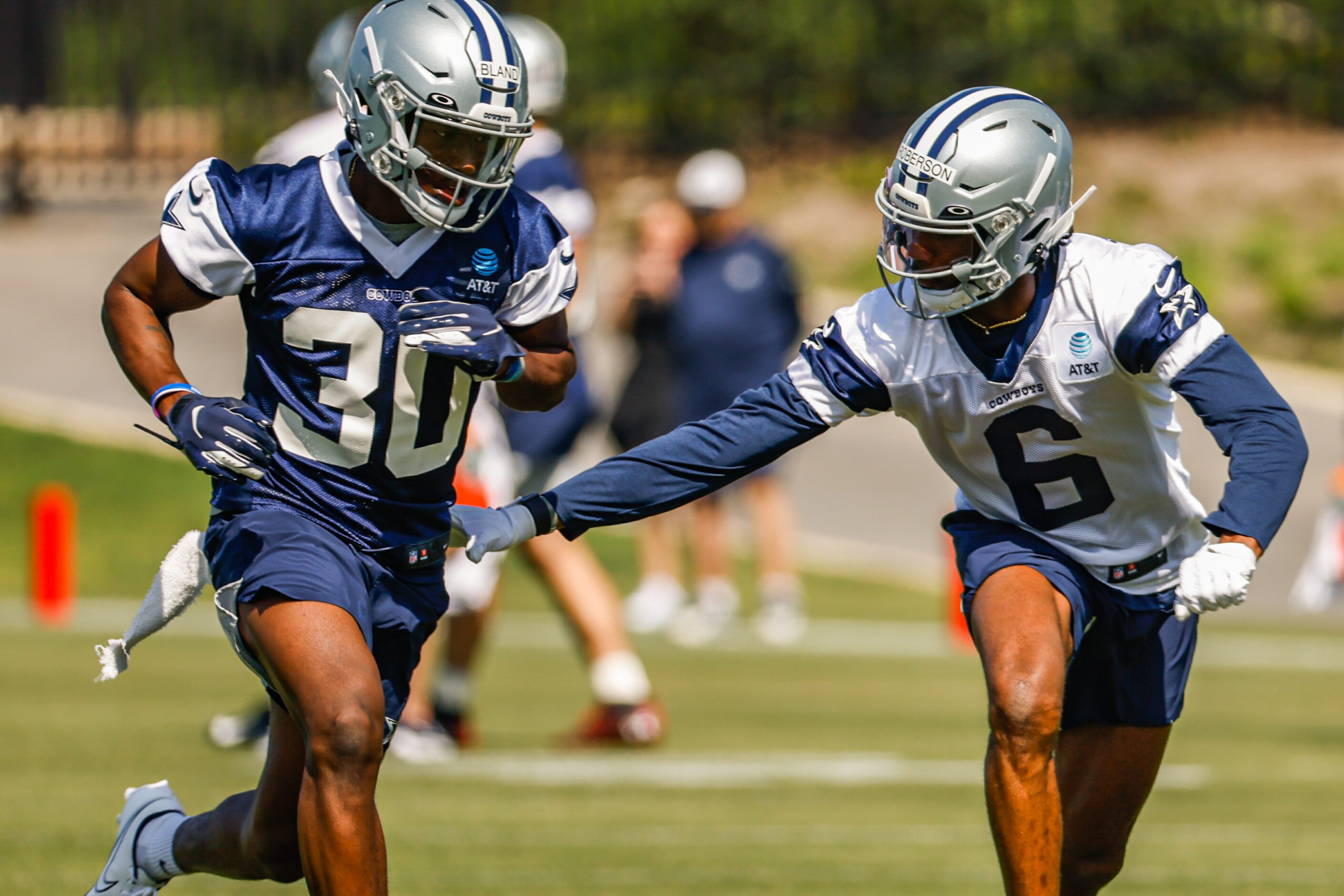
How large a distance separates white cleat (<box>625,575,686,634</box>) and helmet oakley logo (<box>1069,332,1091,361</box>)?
7.97 meters

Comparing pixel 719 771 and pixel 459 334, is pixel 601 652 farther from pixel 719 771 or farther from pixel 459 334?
pixel 459 334

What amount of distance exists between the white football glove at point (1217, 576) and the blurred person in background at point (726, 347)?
26.0 ft

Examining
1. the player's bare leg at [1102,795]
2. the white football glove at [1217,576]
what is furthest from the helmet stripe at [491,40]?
the player's bare leg at [1102,795]

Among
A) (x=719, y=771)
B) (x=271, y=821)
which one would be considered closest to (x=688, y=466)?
(x=271, y=821)

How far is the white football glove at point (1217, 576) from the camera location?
4152 millimetres

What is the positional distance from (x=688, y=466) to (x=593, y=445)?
12.1m

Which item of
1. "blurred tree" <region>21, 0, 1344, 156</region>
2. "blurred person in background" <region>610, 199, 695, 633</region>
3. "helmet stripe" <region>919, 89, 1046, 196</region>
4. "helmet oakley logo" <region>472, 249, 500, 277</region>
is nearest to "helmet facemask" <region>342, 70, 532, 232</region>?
"helmet oakley logo" <region>472, 249, 500, 277</region>

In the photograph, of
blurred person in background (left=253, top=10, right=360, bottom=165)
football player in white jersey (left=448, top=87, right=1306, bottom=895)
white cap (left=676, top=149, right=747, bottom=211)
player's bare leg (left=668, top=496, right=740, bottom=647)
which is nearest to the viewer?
football player in white jersey (left=448, top=87, right=1306, bottom=895)

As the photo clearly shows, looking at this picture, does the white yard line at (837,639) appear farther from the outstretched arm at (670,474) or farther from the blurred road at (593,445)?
the outstretched arm at (670,474)

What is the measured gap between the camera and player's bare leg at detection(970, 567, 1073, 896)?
→ 424 cm

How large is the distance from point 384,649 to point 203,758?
9.91ft

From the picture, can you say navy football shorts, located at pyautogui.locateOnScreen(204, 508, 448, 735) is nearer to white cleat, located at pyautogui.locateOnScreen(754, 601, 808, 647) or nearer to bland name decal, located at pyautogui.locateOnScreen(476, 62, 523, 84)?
bland name decal, located at pyautogui.locateOnScreen(476, 62, 523, 84)

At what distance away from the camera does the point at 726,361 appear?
501 inches

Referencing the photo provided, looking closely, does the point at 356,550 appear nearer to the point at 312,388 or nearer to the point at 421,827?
the point at 312,388
